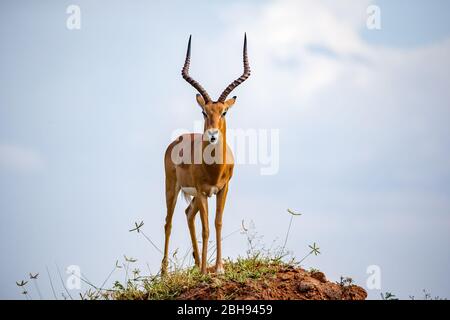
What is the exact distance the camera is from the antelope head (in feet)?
34.8

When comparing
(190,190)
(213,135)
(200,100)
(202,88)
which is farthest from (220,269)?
(202,88)

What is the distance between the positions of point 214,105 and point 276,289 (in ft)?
11.3

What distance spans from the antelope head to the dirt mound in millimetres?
2498

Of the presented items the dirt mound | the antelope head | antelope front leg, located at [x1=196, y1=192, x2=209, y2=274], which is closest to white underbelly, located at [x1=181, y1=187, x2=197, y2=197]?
antelope front leg, located at [x1=196, y1=192, x2=209, y2=274]

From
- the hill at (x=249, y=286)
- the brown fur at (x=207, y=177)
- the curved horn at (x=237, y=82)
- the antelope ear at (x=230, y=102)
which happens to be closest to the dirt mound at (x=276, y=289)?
the hill at (x=249, y=286)

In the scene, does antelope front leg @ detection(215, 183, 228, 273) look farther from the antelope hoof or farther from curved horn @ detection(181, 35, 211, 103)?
curved horn @ detection(181, 35, 211, 103)

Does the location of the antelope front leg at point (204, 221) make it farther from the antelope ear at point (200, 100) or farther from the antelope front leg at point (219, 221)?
the antelope ear at point (200, 100)

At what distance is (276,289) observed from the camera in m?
9.80

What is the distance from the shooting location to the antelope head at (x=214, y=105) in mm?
10617

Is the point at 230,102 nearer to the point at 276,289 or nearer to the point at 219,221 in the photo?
the point at 219,221

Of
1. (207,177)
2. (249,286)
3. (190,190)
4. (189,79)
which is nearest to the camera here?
(249,286)

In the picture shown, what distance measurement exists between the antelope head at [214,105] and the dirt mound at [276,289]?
250cm
